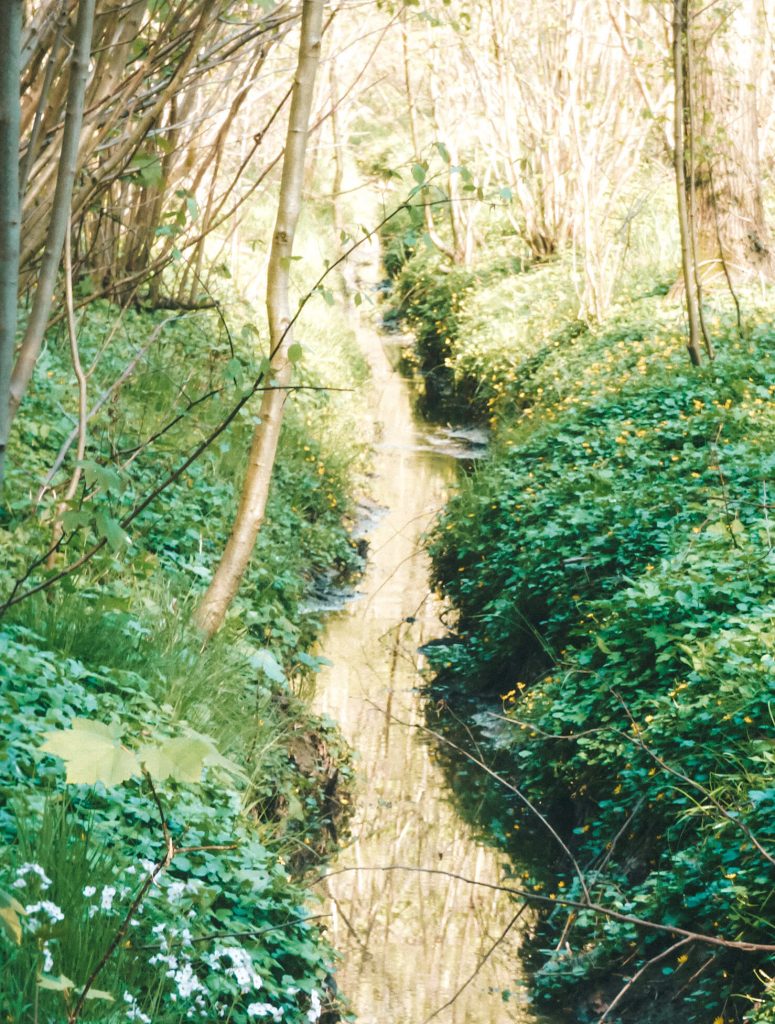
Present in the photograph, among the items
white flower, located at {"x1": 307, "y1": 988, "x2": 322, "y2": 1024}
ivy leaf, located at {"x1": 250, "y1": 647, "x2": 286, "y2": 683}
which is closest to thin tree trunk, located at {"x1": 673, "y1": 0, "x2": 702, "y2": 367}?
ivy leaf, located at {"x1": 250, "y1": 647, "x2": 286, "y2": 683}

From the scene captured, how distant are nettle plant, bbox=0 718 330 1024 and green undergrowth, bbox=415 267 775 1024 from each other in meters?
0.86

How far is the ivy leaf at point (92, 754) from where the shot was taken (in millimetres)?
1506

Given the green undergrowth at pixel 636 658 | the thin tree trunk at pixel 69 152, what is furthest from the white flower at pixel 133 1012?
the thin tree trunk at pixel 69 152

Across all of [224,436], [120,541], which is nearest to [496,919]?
[120,541]

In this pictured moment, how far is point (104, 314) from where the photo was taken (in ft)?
29.4

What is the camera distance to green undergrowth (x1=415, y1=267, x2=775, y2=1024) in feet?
12.0

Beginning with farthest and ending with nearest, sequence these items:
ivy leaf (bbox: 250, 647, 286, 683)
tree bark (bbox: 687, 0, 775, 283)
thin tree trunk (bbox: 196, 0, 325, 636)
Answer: tree bark (bbox: 687, 0, 775, 283), ivy leaf (bbox: 250, 647, 286, 683), thin tree trunk (bbox: 196, 0, 325, 636)

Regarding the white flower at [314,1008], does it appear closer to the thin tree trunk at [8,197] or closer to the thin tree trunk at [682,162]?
the thin tree trunk at [8,197]

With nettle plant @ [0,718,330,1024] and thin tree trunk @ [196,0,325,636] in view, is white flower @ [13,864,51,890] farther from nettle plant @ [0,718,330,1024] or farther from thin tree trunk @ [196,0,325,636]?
thin tree trunk @ [196,0,325,636]

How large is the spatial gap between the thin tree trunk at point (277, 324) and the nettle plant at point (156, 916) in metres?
1.16

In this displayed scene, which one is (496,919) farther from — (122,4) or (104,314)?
(104,314)

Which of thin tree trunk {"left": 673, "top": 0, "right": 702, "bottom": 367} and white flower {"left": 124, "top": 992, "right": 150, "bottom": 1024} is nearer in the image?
white flower {"left": 124, "top": 992, "right": 150, "bottom": 1024}

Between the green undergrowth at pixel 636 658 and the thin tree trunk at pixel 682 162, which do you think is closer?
the green undergrowth at pixel 636 658

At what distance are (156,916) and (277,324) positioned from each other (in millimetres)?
2467
